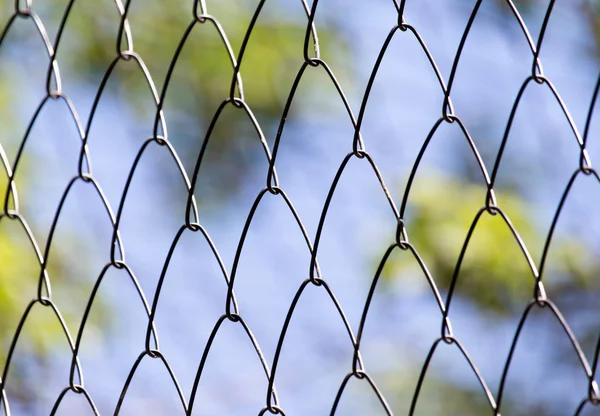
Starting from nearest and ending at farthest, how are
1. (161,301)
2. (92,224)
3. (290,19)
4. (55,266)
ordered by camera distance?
(55,266) → (290,19) → (92,224) → (161,301)

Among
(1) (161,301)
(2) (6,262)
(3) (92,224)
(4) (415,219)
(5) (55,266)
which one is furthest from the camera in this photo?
(1) (161,301)

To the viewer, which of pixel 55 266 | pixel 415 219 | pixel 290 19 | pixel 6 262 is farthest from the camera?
pixel 290 19

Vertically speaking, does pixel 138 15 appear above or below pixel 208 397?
above

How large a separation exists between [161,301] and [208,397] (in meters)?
0.56

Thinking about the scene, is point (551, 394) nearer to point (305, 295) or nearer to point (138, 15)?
point (305, 295)

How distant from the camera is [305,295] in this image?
3.95 m

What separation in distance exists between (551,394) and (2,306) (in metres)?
1.85

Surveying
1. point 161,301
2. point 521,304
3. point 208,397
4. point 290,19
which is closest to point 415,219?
point 521,304

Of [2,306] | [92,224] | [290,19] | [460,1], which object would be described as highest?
[460,1]

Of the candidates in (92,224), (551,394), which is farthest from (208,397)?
(551,394)

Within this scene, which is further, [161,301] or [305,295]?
[161,301]

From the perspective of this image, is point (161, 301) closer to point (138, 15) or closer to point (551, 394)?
point (138, 15)

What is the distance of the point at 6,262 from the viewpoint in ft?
8.53

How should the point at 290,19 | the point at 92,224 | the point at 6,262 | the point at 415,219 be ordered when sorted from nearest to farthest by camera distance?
1. the point at 6,262
2. the point at 415,219
3. the point at 290,19
4. the point at 92,224
